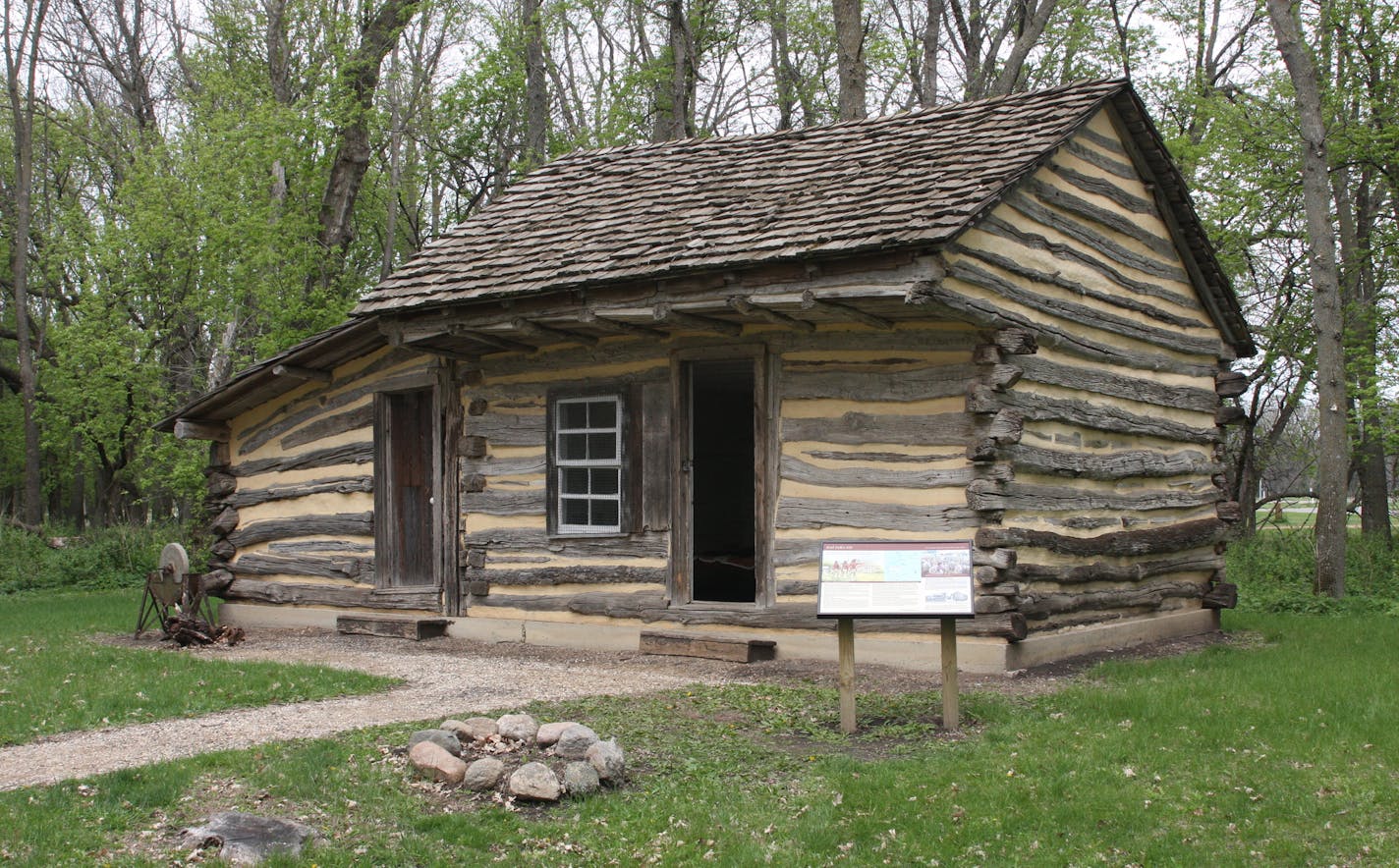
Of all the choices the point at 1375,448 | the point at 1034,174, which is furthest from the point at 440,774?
the point at 1375,448

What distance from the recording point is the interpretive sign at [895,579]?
Answer: 7.39 meters

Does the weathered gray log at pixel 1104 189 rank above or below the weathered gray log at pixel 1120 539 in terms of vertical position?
above

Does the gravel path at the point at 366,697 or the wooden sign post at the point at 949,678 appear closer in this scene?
the gravel path at the point at 366,697

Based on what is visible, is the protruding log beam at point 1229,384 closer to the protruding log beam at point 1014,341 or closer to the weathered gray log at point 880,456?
the protruding log beam at point 1014,341

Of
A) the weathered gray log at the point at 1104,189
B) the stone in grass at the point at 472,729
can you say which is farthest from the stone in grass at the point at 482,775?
the weathered gray log at the point at 1104,189

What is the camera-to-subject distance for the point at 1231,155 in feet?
64.1

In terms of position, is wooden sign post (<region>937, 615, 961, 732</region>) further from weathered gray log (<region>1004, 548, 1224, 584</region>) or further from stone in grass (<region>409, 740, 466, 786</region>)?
stone in grass (<region>409, 740, 466, 786</region>)

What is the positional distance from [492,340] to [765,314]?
3087 mm

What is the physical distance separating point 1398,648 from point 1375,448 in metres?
11.0

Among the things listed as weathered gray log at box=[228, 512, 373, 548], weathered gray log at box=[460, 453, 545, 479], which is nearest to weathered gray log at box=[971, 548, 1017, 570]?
weathered gray log at box=[460, 453, 545, 479]

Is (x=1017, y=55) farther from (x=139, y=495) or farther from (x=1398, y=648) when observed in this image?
(x=139, y=495)

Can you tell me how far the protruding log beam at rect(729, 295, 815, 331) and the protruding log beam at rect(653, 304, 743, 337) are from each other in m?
0.34

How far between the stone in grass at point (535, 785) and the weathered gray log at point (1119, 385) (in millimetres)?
5547

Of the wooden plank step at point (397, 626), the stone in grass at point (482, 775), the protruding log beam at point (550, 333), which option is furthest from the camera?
the wooden plank step at point (397, 626)
